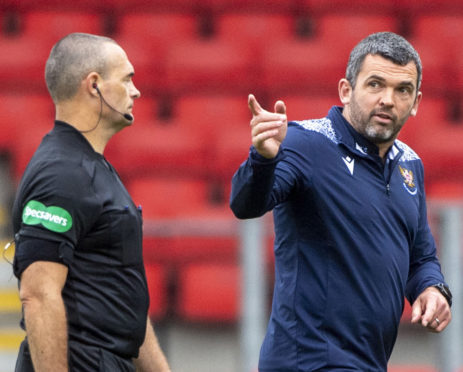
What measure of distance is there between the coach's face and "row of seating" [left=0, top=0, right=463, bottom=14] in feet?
13.8

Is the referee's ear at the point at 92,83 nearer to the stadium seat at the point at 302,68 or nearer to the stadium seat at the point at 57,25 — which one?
the stadium seat at the point at 302,68

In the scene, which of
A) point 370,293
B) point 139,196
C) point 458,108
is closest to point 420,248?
point 370,293

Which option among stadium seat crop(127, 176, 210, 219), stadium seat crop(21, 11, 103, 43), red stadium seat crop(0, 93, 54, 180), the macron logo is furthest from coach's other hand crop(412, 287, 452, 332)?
stadium seat crop(21, 11, 103, 43)

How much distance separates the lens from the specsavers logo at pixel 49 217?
2.37 meters

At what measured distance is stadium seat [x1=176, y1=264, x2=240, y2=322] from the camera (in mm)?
4602

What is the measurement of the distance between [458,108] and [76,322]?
509 cm

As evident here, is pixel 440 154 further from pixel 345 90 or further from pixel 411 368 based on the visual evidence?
pixel 345 90

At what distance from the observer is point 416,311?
2.88 m

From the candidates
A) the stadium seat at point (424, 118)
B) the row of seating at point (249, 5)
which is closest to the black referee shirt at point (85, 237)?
the stadium seat at point (424, 118)

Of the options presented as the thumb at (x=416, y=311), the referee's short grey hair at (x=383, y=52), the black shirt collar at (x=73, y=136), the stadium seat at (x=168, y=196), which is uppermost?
the referee's short grey hair at (x=383, y=52)

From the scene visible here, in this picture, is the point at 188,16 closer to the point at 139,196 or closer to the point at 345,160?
the point at 139,196

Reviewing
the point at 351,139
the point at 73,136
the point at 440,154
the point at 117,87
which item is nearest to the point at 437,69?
the point at 440,154

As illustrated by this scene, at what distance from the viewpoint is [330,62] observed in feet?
21.6

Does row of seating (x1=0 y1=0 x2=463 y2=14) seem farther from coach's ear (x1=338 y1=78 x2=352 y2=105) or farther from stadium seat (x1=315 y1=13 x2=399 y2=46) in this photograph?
coach's ear (x1=338 y1=78 x2=352 y2=105)
